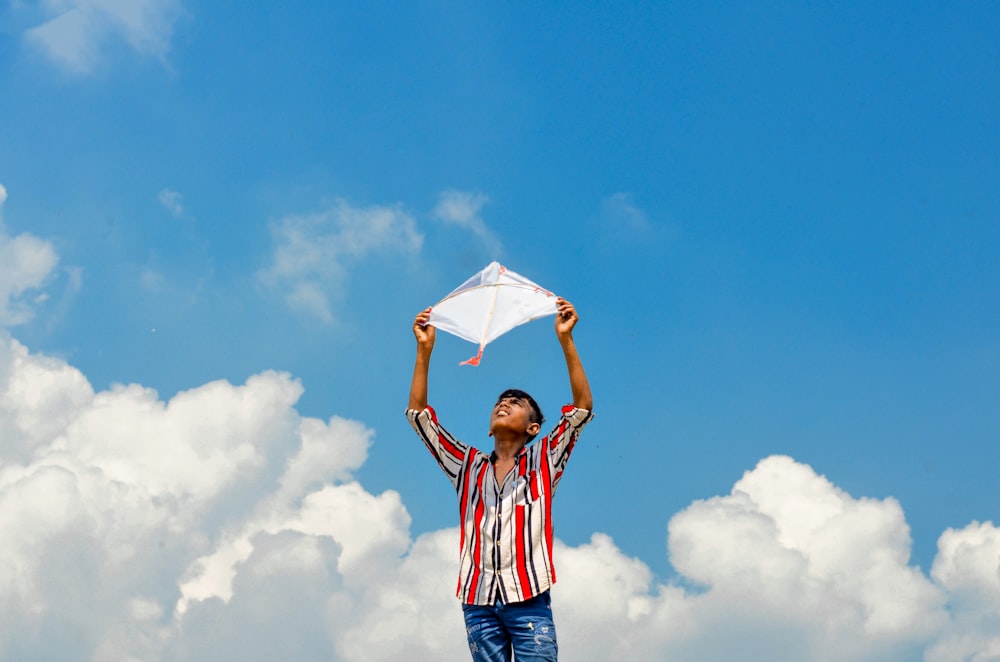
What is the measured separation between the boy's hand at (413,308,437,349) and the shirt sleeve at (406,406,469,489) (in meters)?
0.63

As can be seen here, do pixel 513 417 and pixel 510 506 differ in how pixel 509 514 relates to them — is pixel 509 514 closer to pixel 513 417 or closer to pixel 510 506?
pixel 510 506

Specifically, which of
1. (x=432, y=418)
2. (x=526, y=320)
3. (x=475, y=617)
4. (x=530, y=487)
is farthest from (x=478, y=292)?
(x=475, y=617)

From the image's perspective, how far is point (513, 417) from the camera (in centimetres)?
839

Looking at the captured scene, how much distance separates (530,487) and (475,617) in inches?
41.9

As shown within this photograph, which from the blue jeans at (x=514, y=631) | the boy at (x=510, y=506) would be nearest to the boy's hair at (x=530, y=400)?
the boy at (x=510, y=506)

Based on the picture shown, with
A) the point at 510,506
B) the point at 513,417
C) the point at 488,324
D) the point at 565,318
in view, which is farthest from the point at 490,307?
the point at 510,506

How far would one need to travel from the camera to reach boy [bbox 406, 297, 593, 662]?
25.0 feet

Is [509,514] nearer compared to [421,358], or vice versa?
[509,514]

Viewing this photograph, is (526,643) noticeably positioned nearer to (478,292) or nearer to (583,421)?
(583,421)

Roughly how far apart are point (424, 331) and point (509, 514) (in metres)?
2.01

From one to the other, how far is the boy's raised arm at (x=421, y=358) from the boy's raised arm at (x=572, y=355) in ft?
3.83

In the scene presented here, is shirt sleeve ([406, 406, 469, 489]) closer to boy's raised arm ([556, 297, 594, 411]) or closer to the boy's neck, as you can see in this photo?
the boy's neck

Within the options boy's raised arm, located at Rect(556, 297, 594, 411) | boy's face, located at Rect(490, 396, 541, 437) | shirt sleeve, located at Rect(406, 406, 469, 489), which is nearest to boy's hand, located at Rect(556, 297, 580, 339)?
boy's raised arm, located at Rect(556, 297, 594, 411)

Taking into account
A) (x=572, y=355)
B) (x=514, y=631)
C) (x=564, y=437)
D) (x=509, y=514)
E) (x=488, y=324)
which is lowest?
(x=514, y=631)
